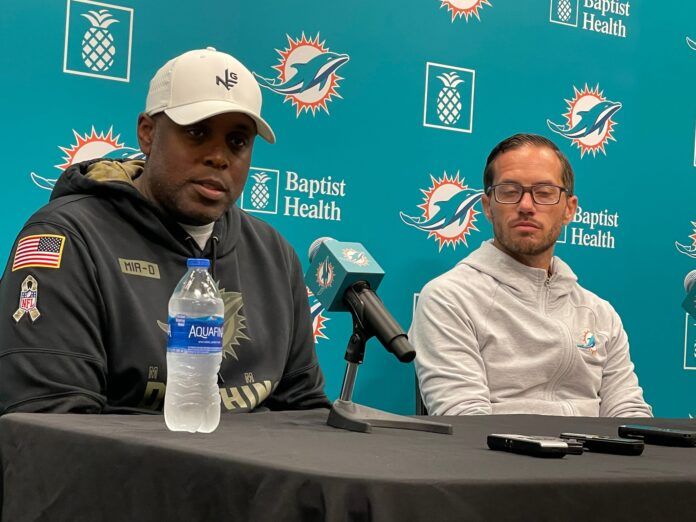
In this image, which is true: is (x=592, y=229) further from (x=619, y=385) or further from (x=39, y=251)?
(x=39, y=251)

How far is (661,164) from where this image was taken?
3924 millimetres

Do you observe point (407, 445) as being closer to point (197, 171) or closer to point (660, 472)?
point (660, 472)

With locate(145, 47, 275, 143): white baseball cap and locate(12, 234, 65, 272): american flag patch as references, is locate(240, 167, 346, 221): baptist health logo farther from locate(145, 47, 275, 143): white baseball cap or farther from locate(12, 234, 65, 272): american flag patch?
locate(12, 234, 65, 272): american flag patch

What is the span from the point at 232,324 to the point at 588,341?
1.35 m

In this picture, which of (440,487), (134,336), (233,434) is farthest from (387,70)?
(440,487)

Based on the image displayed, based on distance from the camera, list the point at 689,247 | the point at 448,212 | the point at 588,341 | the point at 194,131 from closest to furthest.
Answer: the point at 194,131 < the point at 588,341 < the point at 448,212 < the point at 689,247

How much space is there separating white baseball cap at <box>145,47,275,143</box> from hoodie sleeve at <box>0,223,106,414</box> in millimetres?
400

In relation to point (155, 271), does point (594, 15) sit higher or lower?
higher

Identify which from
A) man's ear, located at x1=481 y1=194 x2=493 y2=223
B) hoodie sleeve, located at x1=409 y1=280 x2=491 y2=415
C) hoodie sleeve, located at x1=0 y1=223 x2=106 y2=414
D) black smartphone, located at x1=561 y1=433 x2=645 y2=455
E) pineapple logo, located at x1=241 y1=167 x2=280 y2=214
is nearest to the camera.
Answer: black smartphone, located at x1=561 y1=433 x2=645 y2=455

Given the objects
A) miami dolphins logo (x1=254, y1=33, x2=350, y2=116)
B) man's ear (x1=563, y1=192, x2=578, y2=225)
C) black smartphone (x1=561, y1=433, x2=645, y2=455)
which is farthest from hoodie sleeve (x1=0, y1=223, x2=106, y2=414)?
man's ear (x1=563, y1=192, x2=578, y2=225)

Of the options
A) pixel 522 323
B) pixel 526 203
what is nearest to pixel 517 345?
pixel 522 323

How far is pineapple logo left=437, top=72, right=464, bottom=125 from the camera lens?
11.3ft

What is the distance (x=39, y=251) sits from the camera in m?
1.95

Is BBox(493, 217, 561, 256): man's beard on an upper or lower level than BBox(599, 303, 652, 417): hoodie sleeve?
upper
